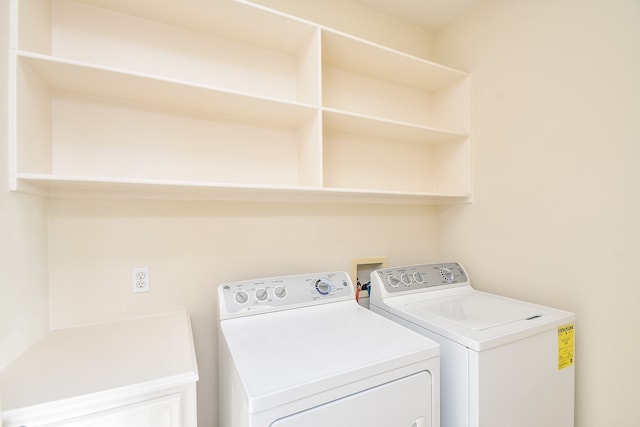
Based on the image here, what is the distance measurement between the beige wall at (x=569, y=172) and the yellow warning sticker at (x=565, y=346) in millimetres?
113

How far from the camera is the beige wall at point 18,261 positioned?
0.87m

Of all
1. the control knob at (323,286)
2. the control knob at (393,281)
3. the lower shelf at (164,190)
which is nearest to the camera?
the lower shelf at (164,190)

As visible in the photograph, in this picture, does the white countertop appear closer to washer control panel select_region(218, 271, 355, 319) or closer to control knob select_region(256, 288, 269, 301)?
washer control panel select_region(218, 271, 355, 319)

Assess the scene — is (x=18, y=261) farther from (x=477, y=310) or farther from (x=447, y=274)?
(x=447, y=274)

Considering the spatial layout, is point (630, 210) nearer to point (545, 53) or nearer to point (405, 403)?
point (545, 53)

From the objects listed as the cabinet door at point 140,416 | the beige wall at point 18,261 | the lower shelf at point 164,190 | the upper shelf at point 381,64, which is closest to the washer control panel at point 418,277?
the lower shelf at point 164,190

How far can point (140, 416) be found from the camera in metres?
0.78

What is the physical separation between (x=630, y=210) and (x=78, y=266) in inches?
94.1

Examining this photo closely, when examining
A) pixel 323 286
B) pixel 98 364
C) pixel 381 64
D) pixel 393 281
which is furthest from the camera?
pixel 381 64

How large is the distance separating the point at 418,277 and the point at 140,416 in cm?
142

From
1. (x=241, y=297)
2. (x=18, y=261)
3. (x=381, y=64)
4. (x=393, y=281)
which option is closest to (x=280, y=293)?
(x=241, y=297)

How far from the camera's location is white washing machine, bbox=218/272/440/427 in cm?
78

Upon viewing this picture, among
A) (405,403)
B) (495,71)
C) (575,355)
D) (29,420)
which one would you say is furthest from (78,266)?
(495,71)

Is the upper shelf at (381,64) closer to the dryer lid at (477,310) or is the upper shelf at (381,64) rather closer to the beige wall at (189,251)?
the beige wall at (189,251)
